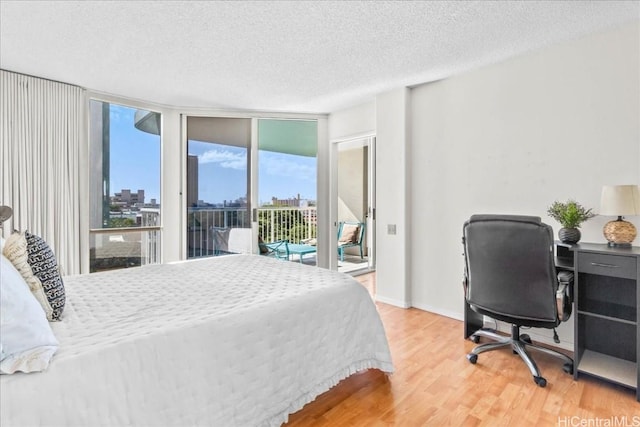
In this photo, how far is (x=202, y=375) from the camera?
4.46 ft

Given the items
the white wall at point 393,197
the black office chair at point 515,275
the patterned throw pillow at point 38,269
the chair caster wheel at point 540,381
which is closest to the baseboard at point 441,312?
the white wall at point 393,197

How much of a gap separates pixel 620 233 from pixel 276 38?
107 inches

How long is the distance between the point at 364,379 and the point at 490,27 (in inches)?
101

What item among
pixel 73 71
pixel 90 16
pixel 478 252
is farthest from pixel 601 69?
pixel 73 71

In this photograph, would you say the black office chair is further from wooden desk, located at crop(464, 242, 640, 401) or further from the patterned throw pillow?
the patterned throw pillow

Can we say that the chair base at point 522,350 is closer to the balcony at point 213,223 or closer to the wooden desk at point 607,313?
the wooden desk at point 607,313

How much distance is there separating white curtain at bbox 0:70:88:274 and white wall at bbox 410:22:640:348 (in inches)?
134

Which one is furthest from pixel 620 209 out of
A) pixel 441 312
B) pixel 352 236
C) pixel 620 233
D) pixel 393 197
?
pixel 352 236

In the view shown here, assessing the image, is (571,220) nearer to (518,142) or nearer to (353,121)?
(518,142)

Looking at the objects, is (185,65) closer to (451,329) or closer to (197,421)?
(197,421)

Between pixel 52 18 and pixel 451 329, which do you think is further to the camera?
pixel 451 329

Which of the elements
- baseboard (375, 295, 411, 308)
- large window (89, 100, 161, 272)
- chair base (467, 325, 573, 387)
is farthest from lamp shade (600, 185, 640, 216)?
large window (89, 100, 161, 272)

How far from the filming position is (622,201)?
215cm

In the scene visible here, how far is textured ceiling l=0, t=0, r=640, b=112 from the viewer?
212 cm
